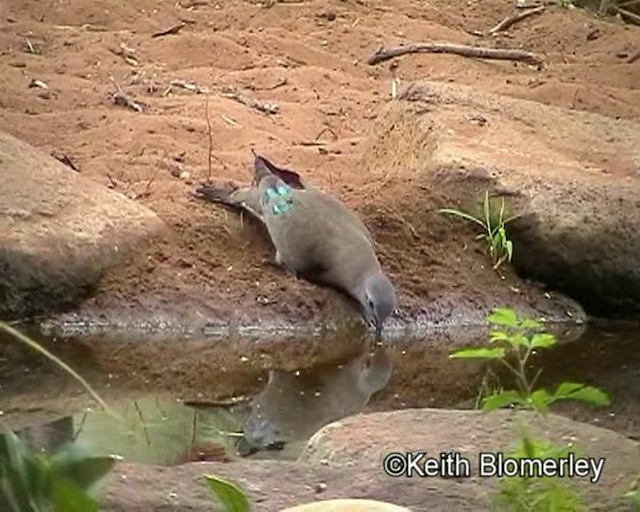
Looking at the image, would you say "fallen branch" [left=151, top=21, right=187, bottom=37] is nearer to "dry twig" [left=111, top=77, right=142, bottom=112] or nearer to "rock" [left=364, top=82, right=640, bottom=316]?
"dry twig" [left=111, top=77, right=142, bottom=112]

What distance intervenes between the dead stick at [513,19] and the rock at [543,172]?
312 centimetres

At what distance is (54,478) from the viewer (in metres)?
0.92

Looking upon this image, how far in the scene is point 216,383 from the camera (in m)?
4.57

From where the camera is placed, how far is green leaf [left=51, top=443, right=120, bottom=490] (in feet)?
3.02

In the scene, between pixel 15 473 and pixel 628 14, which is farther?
pixel 628 14

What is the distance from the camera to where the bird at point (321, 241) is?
5.43 m

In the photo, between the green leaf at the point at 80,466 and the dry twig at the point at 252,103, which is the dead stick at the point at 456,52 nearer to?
the dry twig at the point at 252,103

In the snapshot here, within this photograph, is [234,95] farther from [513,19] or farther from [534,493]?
[534,493]

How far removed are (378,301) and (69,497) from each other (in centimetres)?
439

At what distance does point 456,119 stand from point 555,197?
0.92m

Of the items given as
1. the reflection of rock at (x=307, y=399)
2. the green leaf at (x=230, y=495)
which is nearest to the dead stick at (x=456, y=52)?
the reflection of rock at (x=307, y=399)

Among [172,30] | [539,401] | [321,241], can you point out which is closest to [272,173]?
[321,241]

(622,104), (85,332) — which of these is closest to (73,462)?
(85,332)

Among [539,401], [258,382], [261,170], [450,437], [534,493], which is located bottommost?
[258,382]
